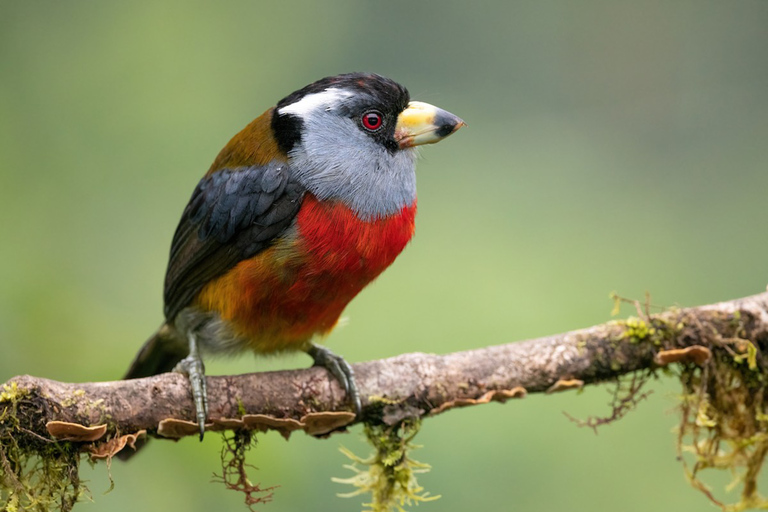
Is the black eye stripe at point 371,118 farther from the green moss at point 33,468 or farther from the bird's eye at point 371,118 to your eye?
the green moss at point 33,468

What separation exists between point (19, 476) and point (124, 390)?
0.33 m

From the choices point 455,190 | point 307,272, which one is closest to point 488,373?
point 307,272

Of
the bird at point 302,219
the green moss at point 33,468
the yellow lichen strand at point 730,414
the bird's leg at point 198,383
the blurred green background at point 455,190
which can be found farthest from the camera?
the blurred green background at point 455,190

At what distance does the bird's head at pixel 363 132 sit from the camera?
8.75ft

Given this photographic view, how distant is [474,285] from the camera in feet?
12.8

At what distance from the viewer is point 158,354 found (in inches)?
122

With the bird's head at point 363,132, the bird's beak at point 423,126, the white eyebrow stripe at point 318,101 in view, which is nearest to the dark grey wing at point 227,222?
the bird's head at point 363,132

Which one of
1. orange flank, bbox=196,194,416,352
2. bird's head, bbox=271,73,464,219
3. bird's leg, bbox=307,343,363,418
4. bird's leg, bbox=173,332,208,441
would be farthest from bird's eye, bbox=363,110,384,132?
bird's leg, bbox=173,332,208,441

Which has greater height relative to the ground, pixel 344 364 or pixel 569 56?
pixel 569 56

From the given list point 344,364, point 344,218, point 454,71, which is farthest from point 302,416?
point 454,71

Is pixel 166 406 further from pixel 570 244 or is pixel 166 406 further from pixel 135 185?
pixel 570 244

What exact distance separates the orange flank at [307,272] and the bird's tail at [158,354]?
0.37m

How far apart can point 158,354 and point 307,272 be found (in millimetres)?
871

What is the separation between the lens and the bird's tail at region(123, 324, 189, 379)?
3020 millimetres
